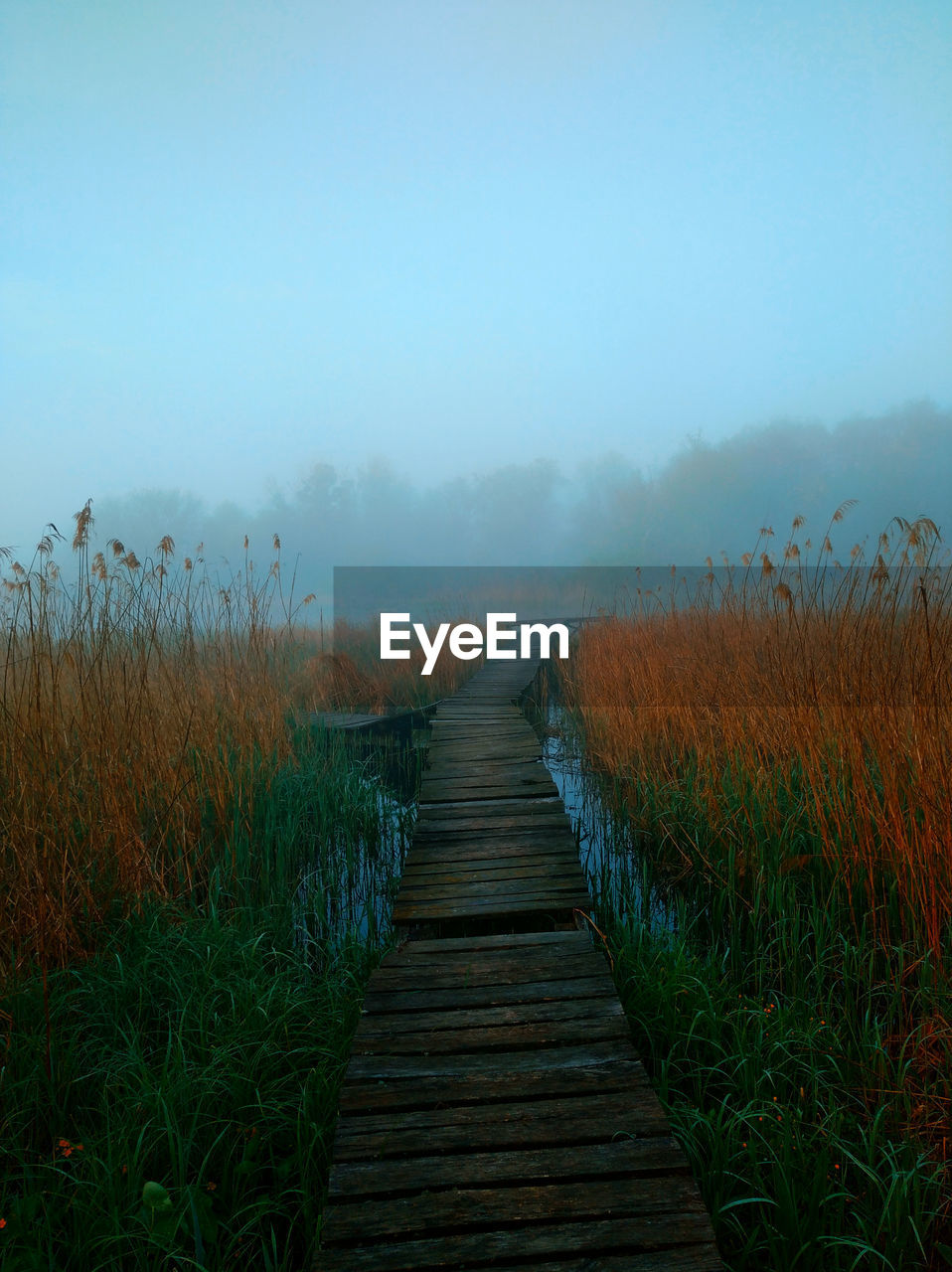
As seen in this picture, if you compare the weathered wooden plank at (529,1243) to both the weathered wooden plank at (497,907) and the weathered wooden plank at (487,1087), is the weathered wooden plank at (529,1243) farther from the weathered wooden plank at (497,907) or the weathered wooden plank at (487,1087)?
the weathered wooden plank at (497,907)

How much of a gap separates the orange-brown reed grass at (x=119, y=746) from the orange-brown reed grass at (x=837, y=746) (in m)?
2.30

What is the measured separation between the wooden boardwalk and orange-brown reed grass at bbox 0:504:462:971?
1.12 meters

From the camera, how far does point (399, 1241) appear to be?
1281 millimetres

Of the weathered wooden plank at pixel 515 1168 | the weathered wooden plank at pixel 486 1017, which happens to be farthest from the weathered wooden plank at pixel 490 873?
the weathered wooden plank at pixel 515 1168

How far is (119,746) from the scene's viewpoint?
3.12 metres

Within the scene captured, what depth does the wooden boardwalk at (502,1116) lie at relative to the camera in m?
1.27

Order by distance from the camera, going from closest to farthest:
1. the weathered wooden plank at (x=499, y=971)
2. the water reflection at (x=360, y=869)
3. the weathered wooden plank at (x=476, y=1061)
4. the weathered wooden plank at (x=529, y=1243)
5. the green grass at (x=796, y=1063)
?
the weathered wooden plank at (x=529, y=1243)
the green grass at (x=796, y=1063)
the weathered wooden plank at (x=476, y=1061)
the weathered wooden plank at (x=499, y=971)
the water reflection at (x=360, y=869)

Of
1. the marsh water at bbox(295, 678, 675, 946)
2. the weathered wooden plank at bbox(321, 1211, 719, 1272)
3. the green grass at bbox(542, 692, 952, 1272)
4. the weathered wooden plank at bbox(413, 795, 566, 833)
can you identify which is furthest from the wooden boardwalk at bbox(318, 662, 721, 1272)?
the weathered wooden plank at bbox(413, 795, 566, 833)

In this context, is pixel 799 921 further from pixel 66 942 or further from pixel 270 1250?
pixel 66 942

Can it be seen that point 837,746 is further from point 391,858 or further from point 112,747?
point 112,747

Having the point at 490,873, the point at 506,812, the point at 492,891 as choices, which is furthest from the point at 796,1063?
the point at 506,812

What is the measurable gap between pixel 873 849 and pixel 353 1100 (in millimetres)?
2097

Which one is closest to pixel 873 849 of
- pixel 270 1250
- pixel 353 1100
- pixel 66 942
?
pixel 353 1100

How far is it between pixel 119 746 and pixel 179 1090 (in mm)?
1651
